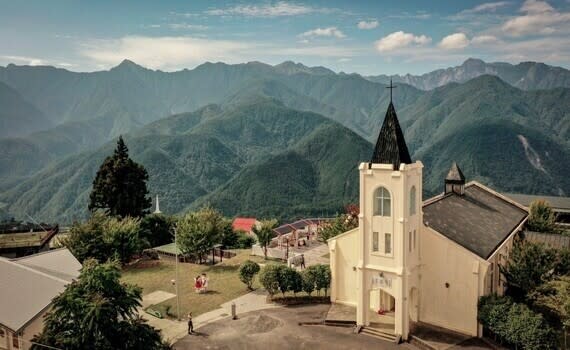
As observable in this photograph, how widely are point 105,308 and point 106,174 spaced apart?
37.1 meters

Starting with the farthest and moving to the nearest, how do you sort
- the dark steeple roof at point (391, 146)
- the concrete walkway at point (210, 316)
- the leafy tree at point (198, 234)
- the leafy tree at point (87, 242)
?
the leafy tree at point (198, 234)
the leafy tree at point (87, 242)
the concrete walkway at point (210, 316)
the dark steeple roof at point (391, 146)

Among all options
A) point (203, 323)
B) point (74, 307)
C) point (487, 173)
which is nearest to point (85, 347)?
point (74, 307)

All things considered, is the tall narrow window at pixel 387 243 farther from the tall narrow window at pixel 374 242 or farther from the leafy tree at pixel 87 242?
the leafy tree at pixel 87 242

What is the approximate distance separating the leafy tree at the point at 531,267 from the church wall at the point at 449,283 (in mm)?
3047

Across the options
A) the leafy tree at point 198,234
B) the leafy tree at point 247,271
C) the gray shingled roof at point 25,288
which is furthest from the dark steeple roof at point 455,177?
the gray shingled roof at point 25,288

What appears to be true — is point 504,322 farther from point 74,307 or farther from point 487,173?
point 487,173

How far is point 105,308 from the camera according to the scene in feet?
62.9

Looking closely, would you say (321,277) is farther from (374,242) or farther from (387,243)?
(387,243)

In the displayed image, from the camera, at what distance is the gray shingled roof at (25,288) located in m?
23.8

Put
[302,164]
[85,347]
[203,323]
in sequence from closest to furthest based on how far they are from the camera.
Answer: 1. [85,347]
2. [203,323]
3. [302,164]

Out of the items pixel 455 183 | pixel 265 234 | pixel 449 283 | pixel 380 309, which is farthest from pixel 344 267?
pixel 265 234

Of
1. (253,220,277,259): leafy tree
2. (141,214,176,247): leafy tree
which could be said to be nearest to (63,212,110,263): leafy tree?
(141,214,176,247): leafy tree

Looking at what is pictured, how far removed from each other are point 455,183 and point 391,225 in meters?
13.3

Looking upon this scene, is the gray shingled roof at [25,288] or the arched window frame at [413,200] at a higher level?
the arched window frame at [413,200]
